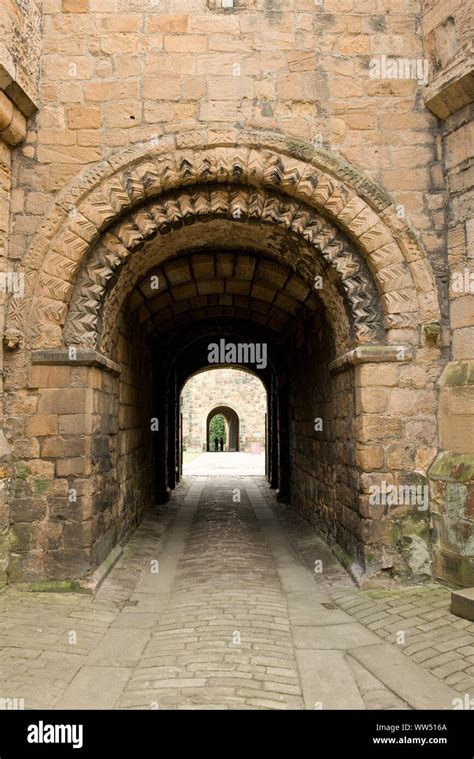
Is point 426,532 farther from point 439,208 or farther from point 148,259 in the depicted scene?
point 148,259

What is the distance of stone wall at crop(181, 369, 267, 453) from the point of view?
2820cm


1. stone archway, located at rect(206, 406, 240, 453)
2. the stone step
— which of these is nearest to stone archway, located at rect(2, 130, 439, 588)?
the stone step

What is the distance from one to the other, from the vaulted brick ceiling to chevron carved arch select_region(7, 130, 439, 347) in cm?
132

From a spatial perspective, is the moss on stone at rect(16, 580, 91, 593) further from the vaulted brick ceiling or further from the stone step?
the vaulted brick ceiling

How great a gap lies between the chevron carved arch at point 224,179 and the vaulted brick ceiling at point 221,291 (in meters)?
1.32

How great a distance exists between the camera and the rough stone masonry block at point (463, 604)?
368 centimetres

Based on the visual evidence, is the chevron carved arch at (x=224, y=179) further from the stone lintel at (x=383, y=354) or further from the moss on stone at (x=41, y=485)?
the moss on stone at (x=41, y=485)

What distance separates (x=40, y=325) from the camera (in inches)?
182

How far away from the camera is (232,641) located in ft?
11.2

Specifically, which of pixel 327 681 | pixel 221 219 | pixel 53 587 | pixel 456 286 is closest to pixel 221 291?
pixel 221 219

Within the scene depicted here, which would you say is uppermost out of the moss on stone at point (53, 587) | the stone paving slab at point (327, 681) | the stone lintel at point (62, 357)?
the stone lintel at point (62, 357)

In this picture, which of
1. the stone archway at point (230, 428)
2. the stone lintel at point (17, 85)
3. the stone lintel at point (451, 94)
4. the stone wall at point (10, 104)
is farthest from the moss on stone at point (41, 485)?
the stone archway at point (230, 428)

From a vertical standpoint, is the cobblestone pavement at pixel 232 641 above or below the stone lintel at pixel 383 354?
below
